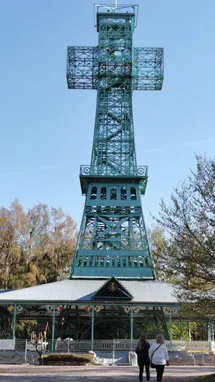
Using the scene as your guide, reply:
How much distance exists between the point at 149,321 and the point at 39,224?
1828cm

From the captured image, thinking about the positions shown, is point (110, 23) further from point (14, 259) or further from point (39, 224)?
point (14, 259)

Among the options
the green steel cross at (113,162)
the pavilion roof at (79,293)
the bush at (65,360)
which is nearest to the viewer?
the bush at (65,360)

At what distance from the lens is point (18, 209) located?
48875mm

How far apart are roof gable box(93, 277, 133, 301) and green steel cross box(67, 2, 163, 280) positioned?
7.05m

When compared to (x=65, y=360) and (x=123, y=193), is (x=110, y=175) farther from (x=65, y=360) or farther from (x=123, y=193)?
(x=65, y=360)

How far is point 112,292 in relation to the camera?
28.7 metres

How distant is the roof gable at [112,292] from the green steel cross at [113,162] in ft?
23.1

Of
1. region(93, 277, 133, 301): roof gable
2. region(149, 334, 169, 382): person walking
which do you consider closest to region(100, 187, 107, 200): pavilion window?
region(93, 277, 133, 301): roof gable

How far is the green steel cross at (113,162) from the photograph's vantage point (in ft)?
124

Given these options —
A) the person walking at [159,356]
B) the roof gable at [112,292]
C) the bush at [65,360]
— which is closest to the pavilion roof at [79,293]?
the roof gable at [112,292]

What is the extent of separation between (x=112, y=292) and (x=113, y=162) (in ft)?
54.0

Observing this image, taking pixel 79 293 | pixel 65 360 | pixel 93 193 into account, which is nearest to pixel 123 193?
pixel 93 193

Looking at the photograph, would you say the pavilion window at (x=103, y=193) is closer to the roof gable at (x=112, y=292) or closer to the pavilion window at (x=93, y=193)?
the pavilion window at (x=93, y=193)

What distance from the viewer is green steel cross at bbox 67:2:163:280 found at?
37.8 m
